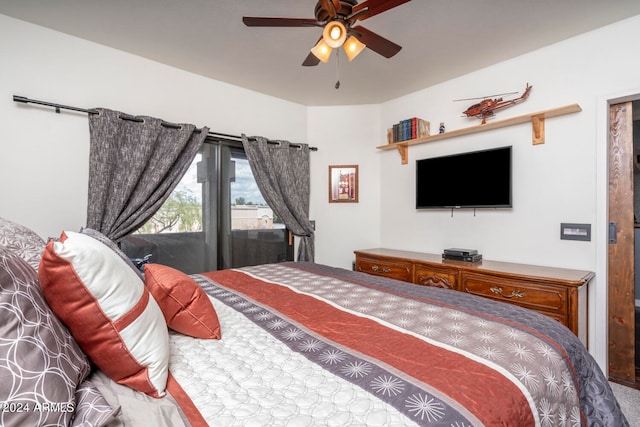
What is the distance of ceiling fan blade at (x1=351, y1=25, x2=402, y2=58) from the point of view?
1.76 metres

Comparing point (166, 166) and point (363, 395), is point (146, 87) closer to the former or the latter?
point (166, 166)

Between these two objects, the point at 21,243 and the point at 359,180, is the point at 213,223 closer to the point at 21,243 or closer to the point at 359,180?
the point at 359,180

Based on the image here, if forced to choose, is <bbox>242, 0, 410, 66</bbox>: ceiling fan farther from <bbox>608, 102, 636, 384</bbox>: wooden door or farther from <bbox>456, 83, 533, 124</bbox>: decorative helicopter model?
<bbox>608, 102, 636, 384</bbox>: wooden door

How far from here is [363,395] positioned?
77 cm

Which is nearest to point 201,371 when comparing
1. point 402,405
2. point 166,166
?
point 402,405

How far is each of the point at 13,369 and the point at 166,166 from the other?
2435 millimetres

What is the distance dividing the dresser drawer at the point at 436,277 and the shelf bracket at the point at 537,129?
4.30 feet

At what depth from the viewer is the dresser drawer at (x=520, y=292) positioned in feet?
6.78

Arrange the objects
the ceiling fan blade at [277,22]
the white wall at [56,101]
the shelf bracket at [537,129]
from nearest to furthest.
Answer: the ceiling fan blade at [277,22], the white wall at [56,101], the shelf bracket at [537,129]

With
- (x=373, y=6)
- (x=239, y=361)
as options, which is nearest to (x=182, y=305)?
(x=239, y=361)

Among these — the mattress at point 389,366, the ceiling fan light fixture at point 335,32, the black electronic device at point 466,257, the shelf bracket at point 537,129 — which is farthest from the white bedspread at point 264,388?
the shelf bracket at point 537,129

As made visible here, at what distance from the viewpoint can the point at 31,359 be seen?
0.56 m

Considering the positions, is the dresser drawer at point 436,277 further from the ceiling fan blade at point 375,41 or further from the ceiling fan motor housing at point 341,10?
the ceiling fan motor housing at point 341,10

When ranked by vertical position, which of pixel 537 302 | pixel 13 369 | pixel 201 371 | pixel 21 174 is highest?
pixel 21 174
